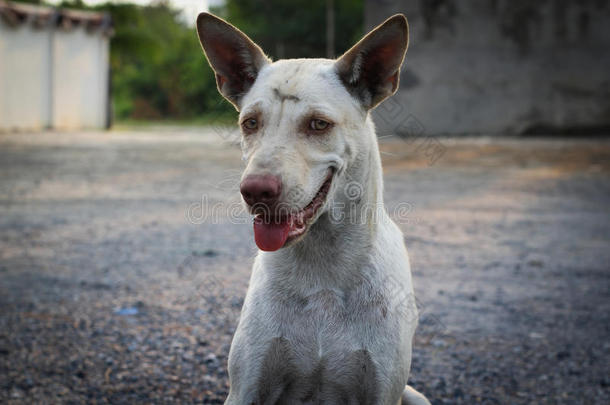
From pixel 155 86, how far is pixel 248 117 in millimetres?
36395

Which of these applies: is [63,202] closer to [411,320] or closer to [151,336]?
[151,336]

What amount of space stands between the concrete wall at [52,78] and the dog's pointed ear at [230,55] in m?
19.3

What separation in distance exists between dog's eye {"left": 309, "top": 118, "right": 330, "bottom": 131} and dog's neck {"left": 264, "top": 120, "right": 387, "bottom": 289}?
0.71ft

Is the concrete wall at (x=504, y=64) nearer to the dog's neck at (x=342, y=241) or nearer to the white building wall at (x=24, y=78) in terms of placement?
the white building wall at (x=24, y=78)

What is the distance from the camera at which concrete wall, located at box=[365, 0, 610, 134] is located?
53.1 feet

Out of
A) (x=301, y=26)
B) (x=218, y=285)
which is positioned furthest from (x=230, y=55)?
(x=301, y=26)

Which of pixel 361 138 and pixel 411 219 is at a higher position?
Answer: pixel 361 138

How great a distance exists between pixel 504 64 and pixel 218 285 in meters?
13.5

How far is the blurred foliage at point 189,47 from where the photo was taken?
26641 mm

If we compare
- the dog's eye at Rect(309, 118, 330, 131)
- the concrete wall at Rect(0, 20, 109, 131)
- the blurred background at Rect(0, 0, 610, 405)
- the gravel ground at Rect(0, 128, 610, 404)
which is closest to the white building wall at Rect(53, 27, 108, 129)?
the concrete wall at Rect(0, 20, 109, 131)

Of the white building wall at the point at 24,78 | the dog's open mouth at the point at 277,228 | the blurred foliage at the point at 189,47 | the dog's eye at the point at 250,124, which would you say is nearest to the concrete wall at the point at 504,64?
the blurred foliage at the point at 189,47

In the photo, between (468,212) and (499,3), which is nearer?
(468,212)

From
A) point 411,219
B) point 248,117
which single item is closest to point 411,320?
point 248,117

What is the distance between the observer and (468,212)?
8039 millimetres
